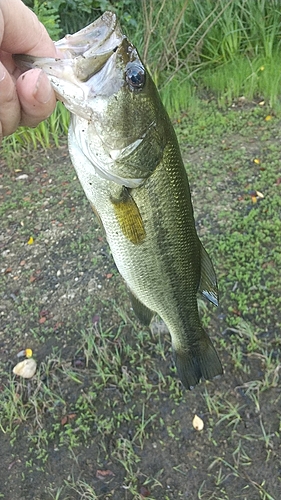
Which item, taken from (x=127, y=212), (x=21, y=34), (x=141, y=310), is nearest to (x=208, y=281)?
(x=141, y=310)

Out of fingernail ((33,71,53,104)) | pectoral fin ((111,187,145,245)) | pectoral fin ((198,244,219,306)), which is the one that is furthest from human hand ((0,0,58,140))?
pectoral fin ((198,244,219,306))

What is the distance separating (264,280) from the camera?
2672mm

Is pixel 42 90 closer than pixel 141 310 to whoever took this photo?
Yes

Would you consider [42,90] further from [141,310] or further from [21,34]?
[141,310]

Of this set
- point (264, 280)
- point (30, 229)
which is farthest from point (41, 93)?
point (30, 229)

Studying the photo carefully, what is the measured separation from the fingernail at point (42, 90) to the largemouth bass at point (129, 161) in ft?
0.08

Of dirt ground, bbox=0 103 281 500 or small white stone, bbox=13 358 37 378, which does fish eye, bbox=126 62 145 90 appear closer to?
dirt ground, bbox=0 103 281 500

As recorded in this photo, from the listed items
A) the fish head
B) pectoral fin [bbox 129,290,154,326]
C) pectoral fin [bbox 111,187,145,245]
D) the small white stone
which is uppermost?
the fish head

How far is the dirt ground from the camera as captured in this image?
2070mm

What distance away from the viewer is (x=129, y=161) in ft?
4.36

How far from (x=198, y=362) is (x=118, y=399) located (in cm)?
70

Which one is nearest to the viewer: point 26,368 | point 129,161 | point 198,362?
point 129,161

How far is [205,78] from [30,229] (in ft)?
7.44

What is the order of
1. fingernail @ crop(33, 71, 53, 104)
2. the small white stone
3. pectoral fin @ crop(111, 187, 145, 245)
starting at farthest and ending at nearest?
1. the small white stone
2. pectoral fin @ crop(111, 187, 145, 245)
3. fingernail @ crop(33, 71, 53, 104)
